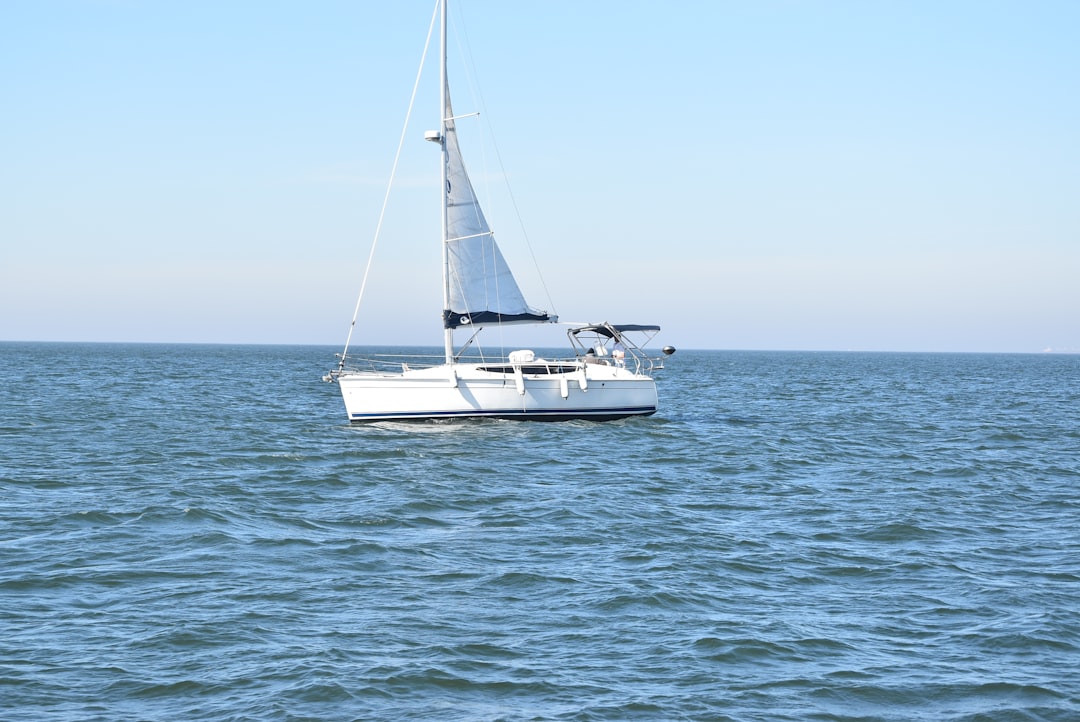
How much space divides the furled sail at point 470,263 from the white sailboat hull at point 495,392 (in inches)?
85.3

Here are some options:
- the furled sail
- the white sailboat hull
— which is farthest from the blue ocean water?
the furled sail

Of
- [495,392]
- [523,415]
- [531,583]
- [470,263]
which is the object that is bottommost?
[531,583]

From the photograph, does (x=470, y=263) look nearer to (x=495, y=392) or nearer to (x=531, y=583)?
(x=495, y=392)

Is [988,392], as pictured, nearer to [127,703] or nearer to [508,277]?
[508,277]

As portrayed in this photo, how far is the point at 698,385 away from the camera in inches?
2847

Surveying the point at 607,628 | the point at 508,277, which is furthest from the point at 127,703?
the point at 508,277

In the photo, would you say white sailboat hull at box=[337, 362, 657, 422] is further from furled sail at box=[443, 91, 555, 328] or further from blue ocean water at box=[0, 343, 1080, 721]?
blue ocean water at box=[0, 343, 1080, 721]

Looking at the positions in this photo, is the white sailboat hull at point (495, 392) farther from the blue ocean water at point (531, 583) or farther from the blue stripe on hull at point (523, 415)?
the blue ocean water at point (531, 583)

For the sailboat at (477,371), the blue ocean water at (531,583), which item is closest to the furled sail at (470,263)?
the sailboat at (477,371)

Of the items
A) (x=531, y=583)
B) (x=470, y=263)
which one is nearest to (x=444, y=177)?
(x=470, y=263)

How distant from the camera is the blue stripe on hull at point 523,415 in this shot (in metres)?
31.5

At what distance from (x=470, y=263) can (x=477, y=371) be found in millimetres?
3865

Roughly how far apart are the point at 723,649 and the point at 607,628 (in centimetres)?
133

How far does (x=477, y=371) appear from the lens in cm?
3172
